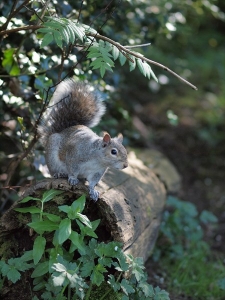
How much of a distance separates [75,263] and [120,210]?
19.5 inches

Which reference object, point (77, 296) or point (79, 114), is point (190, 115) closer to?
point (79, 114)

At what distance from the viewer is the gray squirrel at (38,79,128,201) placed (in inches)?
114

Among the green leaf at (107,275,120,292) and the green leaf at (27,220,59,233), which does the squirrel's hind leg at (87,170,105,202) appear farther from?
the green leaf at (107,275,120,292)

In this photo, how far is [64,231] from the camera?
245 cm

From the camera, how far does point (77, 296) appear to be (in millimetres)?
2613

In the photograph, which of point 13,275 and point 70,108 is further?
point 70,108

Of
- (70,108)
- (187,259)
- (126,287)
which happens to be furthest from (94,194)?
(187,259)

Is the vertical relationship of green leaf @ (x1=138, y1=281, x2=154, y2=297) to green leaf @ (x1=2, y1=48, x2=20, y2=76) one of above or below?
below

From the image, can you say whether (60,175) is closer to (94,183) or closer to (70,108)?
(94,183)

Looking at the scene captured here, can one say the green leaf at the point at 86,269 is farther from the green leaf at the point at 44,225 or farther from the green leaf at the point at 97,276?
the green leaf at the point at 44,225

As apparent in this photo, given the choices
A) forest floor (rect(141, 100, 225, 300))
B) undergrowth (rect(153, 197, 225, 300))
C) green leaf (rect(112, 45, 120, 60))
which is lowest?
forest floor (rect(141, 100, 225, 300))

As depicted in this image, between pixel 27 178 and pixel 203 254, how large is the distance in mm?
1599

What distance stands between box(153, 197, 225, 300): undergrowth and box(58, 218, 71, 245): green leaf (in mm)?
1210

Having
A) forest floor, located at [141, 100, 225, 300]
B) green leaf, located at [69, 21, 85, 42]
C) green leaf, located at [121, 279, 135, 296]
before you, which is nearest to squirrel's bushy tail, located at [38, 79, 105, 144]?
green leaf, located at [69, 21, 85, 42]
